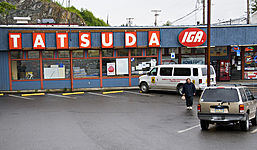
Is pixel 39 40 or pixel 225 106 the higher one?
pixel 39 40

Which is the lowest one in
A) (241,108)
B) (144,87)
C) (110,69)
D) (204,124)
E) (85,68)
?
(204,124)

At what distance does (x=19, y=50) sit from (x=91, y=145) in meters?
18.8

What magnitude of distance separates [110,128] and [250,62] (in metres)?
20.2

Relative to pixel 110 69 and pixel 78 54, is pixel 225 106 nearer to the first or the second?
pixel 110 69

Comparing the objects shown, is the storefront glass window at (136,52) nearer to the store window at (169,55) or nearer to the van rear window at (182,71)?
the store window at (169,55)

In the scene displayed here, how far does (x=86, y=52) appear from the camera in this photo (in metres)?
26.7

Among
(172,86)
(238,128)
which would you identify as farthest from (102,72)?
(238,128)

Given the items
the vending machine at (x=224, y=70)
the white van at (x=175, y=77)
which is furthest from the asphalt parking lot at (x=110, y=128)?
the vending machine at (x=224, y=70)

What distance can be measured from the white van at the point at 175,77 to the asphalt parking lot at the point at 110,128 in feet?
9.70

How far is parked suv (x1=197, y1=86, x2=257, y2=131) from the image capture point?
1080 centimetres

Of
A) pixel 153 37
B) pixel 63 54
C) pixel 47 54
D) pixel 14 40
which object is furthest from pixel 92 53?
pixel 14 40

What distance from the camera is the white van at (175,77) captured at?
2102cm

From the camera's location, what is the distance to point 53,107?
17625 millimetres

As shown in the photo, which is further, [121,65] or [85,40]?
[121,65]
